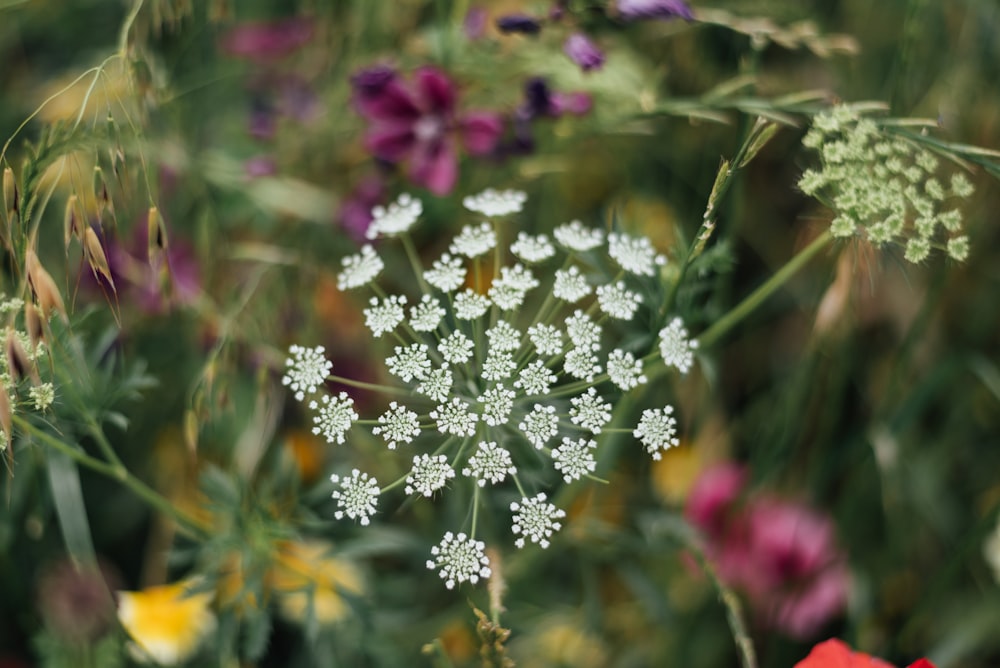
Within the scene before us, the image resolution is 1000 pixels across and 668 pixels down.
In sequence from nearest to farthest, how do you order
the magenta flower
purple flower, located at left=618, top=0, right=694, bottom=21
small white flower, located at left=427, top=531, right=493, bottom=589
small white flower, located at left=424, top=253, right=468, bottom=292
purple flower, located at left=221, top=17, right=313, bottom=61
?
1. small white flower, located at left=427, top=531, right=493, bottom=589
2. small white flower, located at left=424, top=253, right=468, bottom=292
3. purple flower, located at left=618, top=0, right=694, bottom=21
4. the magenta flower
5. purple flower, located at left=221, top=17, right=313, bottom=61

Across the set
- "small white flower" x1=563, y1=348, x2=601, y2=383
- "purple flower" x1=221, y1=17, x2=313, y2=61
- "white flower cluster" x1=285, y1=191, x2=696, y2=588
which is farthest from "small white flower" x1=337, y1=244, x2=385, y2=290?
"purple flower" x1=221, y1=17, x2=313, y2=61

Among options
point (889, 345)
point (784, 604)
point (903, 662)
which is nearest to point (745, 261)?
point (889, 345)

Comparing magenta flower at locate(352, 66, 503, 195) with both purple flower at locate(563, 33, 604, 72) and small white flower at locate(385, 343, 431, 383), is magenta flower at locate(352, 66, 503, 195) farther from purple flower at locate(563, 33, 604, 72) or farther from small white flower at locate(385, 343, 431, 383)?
small white flower at locate(385, 343, 431, 383)

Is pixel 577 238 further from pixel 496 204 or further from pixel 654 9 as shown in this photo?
pixel 654 9

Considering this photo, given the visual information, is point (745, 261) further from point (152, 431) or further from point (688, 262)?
point (152, 431)

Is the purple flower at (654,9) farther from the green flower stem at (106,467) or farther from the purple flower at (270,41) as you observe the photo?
the green flower stem at (106,467)

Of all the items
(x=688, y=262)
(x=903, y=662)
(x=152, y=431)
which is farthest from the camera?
(x=152, y=431)
